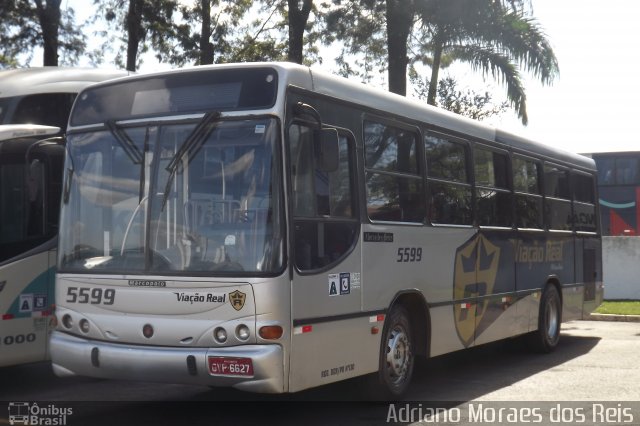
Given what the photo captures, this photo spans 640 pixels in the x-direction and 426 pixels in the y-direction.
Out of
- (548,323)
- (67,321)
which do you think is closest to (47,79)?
(67,321)

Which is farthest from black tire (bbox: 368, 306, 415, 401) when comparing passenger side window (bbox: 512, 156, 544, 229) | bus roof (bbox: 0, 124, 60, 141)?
bus roof (bbox: 0, 124, 60, 141)

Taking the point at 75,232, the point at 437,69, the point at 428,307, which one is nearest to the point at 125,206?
the point at 75,232

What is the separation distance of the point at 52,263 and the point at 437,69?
53.4 feet

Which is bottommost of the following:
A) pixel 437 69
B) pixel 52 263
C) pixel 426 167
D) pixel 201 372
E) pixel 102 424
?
pixel 102 424

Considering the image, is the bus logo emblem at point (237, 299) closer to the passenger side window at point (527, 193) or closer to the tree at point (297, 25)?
the passenger side window at point (527, 193)

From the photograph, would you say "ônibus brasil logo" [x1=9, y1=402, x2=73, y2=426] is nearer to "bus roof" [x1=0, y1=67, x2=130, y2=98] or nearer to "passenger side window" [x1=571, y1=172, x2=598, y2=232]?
"bus roof" [x1=0, y1=67, x2=130, y2=98]

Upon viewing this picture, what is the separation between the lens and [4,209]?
Answer: 9.71 m

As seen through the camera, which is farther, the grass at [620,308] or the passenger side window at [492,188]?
the grass at [620,308]

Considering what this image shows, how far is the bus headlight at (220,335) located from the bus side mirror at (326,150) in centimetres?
157

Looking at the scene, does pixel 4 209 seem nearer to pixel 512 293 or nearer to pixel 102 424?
pixel 102 424

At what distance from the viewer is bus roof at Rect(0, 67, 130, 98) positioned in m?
11.2

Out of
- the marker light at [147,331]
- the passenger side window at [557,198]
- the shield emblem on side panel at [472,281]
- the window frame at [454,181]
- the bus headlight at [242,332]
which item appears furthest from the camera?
the passenger side window at [557,198]

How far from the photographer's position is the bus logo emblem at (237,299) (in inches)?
289

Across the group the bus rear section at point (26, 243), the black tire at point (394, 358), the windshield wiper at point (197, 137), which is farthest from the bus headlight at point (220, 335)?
the bus rear section at point (26, 243)
